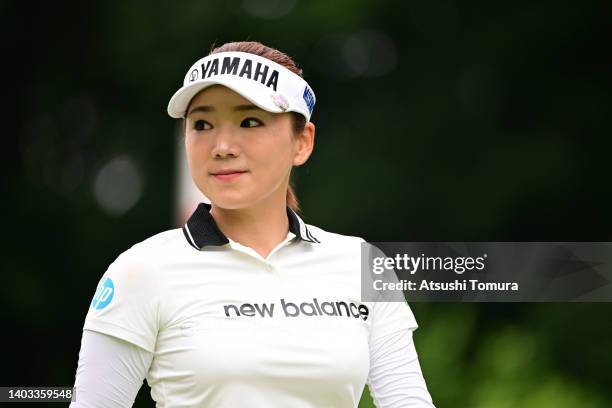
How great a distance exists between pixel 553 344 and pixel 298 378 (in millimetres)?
5045

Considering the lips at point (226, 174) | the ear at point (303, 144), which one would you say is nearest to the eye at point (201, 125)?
the lips at point (226, 174)

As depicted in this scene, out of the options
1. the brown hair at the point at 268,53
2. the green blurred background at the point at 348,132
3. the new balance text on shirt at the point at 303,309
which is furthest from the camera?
the green blurred background at the point at 348,132

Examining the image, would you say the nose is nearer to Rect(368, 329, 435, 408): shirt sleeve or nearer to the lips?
the lips

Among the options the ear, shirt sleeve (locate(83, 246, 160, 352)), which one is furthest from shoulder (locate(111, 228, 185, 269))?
the ear

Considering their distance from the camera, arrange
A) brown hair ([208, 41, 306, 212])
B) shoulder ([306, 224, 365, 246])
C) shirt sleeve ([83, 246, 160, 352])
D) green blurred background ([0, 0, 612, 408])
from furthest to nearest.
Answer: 1. green blurred background ([0, 0, 612, 408])
2. shoulder ([306, 224, 365, 246])
3. brown hair ([208, 41, 306, 212])
4. shirt sleeve ([83, 246, 160, 352])

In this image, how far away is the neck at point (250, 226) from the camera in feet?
9.78

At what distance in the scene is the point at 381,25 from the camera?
8.69 metres

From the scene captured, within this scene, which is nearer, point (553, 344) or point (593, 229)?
point (553, 344)

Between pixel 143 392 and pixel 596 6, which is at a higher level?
pixel 596 6

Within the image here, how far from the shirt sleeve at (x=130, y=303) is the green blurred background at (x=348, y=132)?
503 cm

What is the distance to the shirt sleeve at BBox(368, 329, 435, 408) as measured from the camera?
10.0 ft

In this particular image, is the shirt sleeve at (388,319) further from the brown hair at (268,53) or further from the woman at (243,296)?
the brown hair at (268,53)

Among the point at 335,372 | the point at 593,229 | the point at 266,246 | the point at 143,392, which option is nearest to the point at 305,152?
the point at 266,246

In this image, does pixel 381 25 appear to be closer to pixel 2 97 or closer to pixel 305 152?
pixel 2 97
